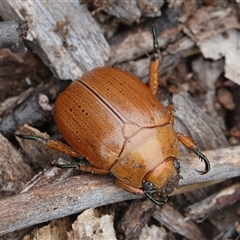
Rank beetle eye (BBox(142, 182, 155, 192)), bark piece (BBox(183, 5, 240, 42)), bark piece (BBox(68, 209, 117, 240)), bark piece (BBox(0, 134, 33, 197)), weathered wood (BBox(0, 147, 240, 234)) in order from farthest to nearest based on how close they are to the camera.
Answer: bark piece (BBox(183, 5, 240, 42)) → bark piece (BBox(0, 134, 33, 197)) → beetle eye (BBox(142, 182, 155, 192)) → bark piece (BBox(68, 209, 117, 240)) → weathered wood (BBox(0, 147, 240, 234))

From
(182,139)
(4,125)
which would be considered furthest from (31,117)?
(182,139)

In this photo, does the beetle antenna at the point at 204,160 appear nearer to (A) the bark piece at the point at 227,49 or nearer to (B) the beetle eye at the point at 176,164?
(B) the beetle eye at the point at 176,164

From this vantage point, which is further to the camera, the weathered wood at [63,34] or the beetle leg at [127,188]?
the weathered wood at [63,34]

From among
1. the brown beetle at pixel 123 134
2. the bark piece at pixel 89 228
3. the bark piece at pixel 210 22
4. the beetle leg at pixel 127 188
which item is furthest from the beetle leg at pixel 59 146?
the bark piece at pixel 210 22

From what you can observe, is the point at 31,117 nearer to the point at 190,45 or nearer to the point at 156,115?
the point at 156,115

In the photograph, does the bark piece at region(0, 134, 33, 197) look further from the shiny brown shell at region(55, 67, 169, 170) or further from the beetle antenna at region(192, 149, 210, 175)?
the beetle antenna at region(192, 149, 210, 175)

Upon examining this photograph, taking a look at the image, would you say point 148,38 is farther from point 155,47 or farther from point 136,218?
point 136,218

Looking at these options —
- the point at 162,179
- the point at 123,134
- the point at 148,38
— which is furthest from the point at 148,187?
the point at 148,38

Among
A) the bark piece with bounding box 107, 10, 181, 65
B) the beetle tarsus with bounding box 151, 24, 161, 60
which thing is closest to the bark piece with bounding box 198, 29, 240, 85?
the bark piece with bounding box 107, 10, 181, 65
